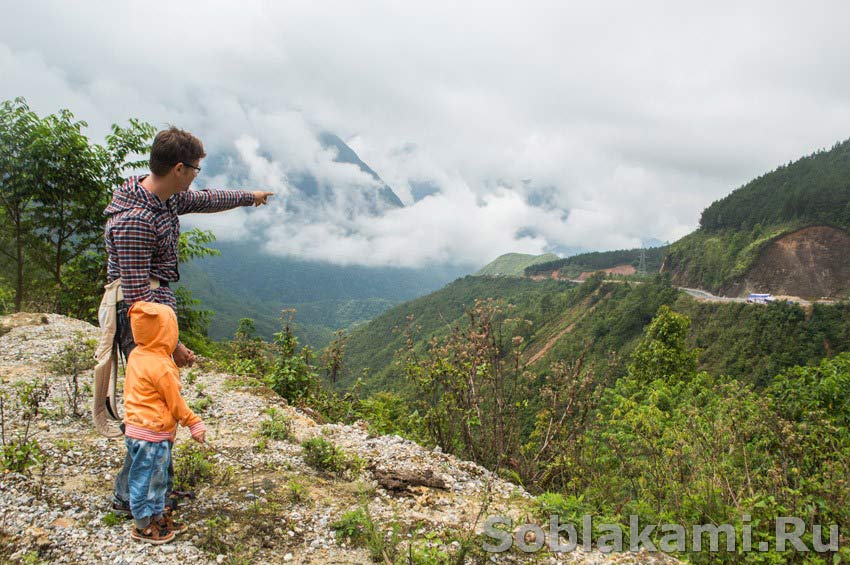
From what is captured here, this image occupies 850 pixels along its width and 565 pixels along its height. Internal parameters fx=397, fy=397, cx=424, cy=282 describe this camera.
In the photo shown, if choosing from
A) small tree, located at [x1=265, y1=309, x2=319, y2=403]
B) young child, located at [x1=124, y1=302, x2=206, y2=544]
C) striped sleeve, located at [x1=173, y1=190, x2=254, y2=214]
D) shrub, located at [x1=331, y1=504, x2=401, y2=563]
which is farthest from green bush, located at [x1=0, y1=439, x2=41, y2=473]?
small tree, located at [x1=265, y1=309, x2=319, y2=403]

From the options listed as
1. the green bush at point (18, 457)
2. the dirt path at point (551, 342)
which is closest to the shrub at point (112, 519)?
the green bush at point (18, 457)

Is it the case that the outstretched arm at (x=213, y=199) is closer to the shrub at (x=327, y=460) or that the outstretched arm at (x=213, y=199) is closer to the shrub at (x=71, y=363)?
the shrub at (x=327, y=460)

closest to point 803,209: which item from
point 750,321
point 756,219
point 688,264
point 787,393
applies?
point 756,219

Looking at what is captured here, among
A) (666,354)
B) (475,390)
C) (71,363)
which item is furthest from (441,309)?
(475,390)

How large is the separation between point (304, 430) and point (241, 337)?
199 inches

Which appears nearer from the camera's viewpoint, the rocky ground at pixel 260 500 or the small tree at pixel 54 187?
the rocky ground at pixel 260 500

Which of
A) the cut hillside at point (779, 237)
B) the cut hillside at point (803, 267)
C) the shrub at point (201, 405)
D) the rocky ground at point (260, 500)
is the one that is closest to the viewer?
the rocky ground at point (260, 500)

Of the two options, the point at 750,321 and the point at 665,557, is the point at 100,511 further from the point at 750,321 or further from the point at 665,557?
the point at 750,321

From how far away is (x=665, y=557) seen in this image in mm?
3262

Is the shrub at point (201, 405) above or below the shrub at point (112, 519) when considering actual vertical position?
above

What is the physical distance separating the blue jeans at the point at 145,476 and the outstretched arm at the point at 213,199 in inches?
68.7

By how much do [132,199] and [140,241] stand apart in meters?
0.32

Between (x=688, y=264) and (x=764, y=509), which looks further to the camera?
(x=688, y=264)

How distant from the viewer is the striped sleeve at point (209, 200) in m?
3.21
